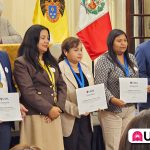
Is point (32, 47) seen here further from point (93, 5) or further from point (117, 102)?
point (93, 5)

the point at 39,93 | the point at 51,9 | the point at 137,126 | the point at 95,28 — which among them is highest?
the point at 51,9

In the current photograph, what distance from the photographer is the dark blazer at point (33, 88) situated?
318 cm

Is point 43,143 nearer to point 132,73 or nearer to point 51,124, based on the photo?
point 51,124

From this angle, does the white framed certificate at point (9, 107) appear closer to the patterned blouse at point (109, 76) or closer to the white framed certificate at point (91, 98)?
the white framed certificate at point (91, 98)

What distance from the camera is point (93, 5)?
5.29 metres

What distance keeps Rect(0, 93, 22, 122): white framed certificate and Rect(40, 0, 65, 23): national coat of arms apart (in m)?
2.64

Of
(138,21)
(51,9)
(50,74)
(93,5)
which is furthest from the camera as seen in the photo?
(138,21)

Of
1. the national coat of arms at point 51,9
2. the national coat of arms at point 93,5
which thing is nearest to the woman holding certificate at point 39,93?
the national coat of arms at point 93,5

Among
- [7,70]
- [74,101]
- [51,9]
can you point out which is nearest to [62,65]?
[74,101]

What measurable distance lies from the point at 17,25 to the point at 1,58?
365 cm

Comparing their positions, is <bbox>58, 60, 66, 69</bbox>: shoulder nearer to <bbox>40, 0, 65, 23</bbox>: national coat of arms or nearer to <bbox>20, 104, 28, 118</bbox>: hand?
<bbox>20, 104, 28, 118</bbox>: hand

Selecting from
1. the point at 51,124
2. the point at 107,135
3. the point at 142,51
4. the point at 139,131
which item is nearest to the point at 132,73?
the point at 142,51

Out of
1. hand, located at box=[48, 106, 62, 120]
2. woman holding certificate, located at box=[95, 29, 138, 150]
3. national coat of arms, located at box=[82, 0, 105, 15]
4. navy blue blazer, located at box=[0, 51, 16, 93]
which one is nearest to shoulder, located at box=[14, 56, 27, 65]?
navy blue blazer, located at box=[0, 51, 16, 93]

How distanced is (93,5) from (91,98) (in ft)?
6.91
